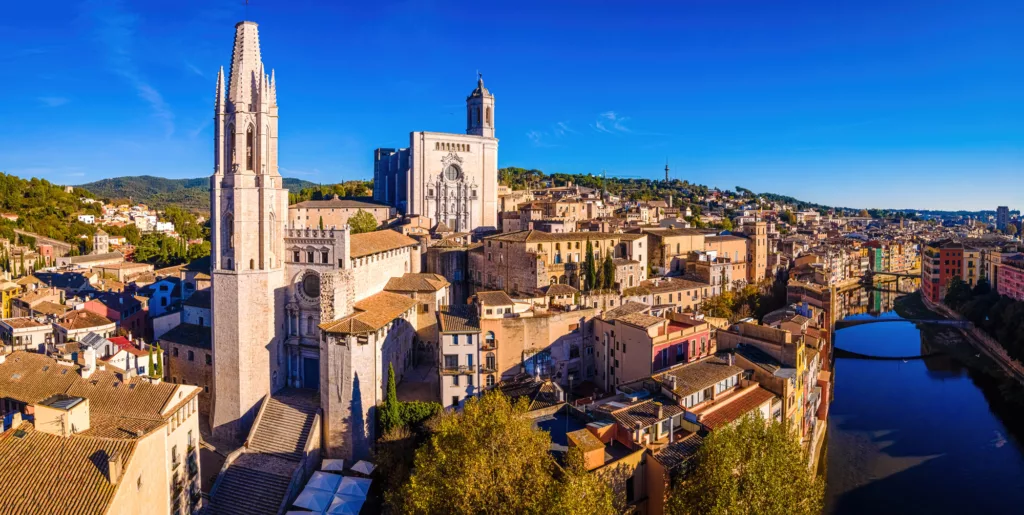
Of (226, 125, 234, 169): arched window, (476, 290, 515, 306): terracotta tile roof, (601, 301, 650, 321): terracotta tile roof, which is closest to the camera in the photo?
(226, 125, 234, 169): arched window

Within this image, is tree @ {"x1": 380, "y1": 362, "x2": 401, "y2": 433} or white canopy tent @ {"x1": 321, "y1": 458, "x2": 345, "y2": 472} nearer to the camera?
white canopy tent @ {"x1": 321, "y1": 458, "x2": 345, "y2": 472}

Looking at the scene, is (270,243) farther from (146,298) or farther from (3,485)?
(146,298)

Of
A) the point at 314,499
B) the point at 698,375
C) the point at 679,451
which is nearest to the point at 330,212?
the point at 314,499

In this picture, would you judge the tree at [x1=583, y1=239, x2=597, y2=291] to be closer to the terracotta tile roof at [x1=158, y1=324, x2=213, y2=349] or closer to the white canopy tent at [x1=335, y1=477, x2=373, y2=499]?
the white canopy tent at [x1=335, y1=477, x2=373, y2=499]

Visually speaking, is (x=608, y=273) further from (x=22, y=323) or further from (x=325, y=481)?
(x=22, y=323)

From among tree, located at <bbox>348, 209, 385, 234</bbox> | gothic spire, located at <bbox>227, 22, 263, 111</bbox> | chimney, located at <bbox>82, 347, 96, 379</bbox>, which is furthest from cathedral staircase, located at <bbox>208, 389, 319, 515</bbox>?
tree, located at <bbox>348, 209, 385, 234</bbox>

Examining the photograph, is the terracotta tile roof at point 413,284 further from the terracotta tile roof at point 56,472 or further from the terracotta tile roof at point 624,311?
the terracotta tile roof at point 56,472

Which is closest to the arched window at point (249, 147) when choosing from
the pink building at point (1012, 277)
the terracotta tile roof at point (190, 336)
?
the terracotta tile roof at point (190, 336)
